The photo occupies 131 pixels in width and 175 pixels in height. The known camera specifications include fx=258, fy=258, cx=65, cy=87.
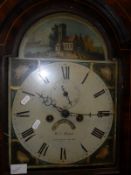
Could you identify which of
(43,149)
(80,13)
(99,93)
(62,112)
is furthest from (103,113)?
(80,13)

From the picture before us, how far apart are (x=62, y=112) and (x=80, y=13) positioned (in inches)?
21.2

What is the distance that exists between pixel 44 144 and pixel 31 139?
75 mm

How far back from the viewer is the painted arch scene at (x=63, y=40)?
4.49ft

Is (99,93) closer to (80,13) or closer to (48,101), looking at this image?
(48,101)

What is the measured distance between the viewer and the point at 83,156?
1424mm

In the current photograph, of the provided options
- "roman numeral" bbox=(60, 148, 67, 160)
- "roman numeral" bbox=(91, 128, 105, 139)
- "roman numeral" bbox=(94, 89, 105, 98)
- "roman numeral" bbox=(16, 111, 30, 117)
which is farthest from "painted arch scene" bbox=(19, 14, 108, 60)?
"roman numeral" bbox=(60, 148, 67, 160)

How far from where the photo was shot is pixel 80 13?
138cm

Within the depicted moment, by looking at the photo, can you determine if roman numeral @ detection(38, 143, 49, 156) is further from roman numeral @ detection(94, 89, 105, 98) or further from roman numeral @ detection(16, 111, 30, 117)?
roman numeral @ detection(94, 89, 105, 98)

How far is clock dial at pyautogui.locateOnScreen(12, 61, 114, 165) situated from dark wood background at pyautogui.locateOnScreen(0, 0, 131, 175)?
0.09 meters

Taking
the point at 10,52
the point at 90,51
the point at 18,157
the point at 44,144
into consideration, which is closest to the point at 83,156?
the point at 44,144

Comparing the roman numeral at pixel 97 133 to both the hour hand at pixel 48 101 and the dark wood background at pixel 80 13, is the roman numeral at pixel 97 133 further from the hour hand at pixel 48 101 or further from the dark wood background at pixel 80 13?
the hour hand at pixel 48 101

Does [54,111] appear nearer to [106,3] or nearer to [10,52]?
[10,52]

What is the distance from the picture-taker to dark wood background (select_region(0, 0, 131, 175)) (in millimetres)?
1304

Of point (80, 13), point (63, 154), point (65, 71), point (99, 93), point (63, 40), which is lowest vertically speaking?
point (63, 154)
